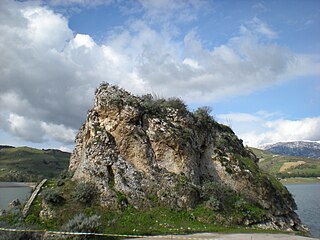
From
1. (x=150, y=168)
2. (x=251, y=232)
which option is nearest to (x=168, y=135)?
(x=150, y=168)

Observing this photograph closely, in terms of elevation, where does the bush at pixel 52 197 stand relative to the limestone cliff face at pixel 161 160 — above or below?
below

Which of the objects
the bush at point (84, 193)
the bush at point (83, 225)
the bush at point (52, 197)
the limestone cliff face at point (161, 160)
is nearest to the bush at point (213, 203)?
the limestone cliff face at point (161, 160)

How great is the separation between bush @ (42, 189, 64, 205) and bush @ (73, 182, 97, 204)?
1081mm

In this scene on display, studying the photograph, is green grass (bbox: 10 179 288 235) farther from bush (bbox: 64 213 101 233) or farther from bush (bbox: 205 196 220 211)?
bush (bbox: 64 213 101 233)

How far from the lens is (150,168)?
27.8 m

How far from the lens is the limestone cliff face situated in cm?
2598

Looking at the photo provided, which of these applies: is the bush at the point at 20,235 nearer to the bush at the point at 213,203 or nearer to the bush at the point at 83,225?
the bush at the point at 83,225

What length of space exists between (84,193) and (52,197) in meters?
2.19

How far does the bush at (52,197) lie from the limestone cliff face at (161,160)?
2.96 meters

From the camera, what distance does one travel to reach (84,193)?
23.8m

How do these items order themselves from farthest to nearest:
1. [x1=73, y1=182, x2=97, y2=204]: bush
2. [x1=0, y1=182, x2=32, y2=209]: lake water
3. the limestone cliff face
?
[x1=0, y1=182, x2=32, y2=209]: lake water → the limestone cliff face → [x1=73, y1=182, x2=97, y2=204]: bush

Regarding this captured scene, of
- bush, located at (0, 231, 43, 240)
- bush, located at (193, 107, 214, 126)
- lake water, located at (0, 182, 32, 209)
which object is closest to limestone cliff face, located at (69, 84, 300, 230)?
bush, located at (193, 107, 214, 126)

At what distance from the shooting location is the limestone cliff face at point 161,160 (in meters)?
26.0

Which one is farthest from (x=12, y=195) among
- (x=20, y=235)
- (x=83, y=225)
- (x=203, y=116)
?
(x=20, y=235)
